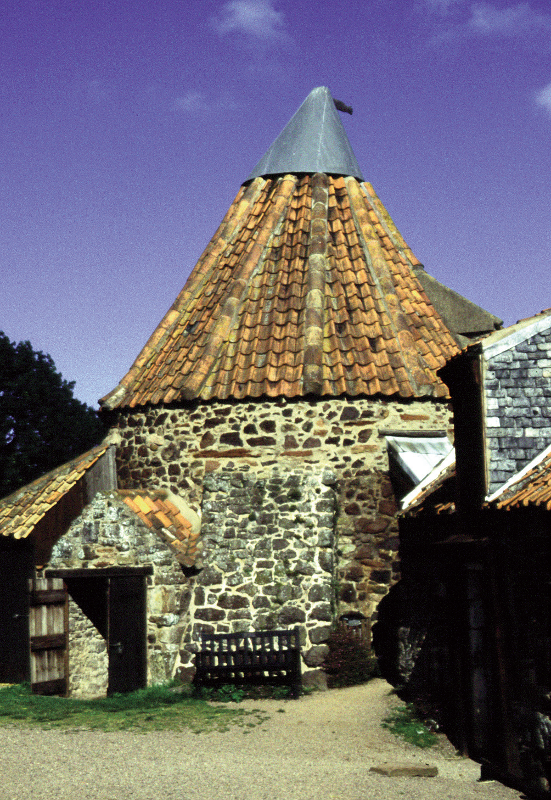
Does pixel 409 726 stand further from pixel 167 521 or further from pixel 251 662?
pixel 167 521

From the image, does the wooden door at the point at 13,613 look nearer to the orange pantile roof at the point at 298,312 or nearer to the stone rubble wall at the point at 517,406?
the orange pantile roof at the point at 298,312

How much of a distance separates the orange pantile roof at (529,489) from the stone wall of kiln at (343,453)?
475 centimetres

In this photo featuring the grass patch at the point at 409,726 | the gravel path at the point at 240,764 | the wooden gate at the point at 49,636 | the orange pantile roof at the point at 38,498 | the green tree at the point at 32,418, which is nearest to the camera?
the gravel path at the point at 240,764

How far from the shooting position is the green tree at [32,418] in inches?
1039

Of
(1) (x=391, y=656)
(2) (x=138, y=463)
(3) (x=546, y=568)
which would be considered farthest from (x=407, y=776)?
(2) (x=138, y=463)

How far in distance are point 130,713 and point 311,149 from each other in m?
10.9

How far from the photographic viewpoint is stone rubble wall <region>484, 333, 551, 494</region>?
10.1m

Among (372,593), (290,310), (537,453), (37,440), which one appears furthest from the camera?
(37,440)

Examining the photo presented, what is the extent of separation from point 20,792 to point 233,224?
1146 centimetres

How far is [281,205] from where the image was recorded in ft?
56.1

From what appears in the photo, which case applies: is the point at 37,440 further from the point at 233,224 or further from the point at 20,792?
the point at 20,792

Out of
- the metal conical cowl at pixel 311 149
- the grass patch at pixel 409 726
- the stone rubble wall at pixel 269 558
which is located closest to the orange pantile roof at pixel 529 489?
the grass patch at pixel 409 726

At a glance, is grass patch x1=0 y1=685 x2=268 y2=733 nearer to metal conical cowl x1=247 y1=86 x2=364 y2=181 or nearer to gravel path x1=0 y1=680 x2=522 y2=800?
gravel path x1=0 y1=680 x2=522 y2=800

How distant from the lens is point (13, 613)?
594 inches
